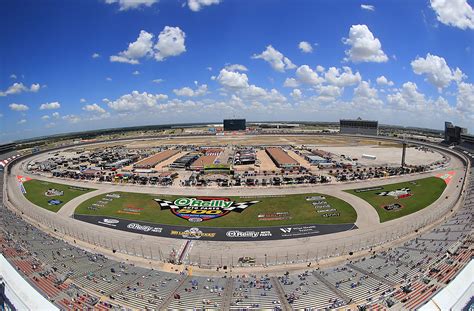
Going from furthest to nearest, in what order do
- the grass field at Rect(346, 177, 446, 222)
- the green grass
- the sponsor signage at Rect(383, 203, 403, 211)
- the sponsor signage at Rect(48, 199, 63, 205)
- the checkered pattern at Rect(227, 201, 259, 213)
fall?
the green grass < the sponsor signage at Rect(48, 199, 63, 205) < the checkered pattern at Rect(227, 201, 259, 213) < the sponsor signage at Rect(383, 203, 403, 211) < the grass field at Rect(346, 177, 446, 222)

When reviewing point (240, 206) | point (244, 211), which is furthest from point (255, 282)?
point (240, 206)

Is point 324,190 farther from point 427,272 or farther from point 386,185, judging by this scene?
point 427,272

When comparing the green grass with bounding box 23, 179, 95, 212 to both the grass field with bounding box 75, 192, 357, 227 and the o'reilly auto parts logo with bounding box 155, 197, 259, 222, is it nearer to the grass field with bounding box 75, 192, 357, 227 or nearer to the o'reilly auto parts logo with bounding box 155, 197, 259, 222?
the grass field with bounding box 75, 192, 357, 227

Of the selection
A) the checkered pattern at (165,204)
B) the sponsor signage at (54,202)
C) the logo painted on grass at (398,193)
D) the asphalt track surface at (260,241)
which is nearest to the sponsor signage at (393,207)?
the asphalt track surface at (260,241)

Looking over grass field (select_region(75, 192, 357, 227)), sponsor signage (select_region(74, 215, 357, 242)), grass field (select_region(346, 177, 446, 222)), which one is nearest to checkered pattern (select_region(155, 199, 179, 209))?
grass field (select_region(75, 192, 357, 227))

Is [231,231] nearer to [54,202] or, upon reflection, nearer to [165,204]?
[165,204]

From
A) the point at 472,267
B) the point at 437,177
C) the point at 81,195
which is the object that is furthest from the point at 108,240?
the point at 437,177
